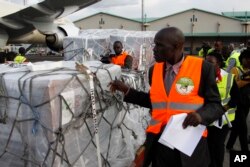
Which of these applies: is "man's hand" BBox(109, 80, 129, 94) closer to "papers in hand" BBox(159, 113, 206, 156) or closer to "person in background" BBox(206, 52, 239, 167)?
"papers in hand" BBox(159, 113, 206, 156)

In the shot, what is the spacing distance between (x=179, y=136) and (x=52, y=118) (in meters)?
1.01

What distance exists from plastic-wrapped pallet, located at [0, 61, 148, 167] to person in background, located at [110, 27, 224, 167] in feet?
2.37

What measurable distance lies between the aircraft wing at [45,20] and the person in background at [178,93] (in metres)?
12.7

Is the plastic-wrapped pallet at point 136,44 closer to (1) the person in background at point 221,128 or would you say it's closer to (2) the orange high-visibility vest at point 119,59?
(2) the orange high-visibility vest at point 119,59

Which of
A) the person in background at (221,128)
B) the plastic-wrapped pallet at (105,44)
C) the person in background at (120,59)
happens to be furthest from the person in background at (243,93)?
the plastic-wrapped pallet at (105,44)

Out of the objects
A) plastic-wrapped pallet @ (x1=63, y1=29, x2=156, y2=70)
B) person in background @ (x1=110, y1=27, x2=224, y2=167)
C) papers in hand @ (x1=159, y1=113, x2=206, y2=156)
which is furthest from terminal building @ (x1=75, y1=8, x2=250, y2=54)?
papers in hand @ (x1=159, y1=113, x2=206, y2=156)

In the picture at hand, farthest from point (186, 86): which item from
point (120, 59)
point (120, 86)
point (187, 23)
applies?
point (187, 23)

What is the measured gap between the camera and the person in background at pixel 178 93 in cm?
288

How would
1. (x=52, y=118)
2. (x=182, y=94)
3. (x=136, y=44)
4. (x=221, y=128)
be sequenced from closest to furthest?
(x=182, y=94), (x=52, y=118), (x=221, y=128), (x=136, y=44)

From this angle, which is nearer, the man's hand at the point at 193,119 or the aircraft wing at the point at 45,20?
the man's hand at the point at 193,119

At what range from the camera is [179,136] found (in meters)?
2.82

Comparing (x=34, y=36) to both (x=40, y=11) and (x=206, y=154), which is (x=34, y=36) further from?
(x=206, y=154)

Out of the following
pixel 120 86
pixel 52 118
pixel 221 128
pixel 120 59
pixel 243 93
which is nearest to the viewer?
pixel 52 118

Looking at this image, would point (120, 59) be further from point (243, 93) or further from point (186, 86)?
point (186, 86)
